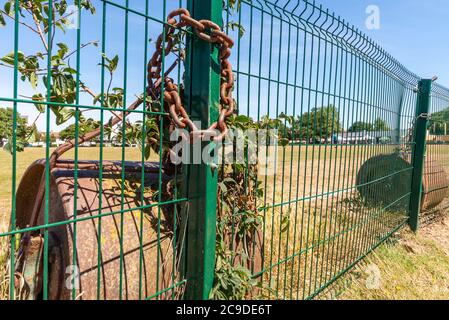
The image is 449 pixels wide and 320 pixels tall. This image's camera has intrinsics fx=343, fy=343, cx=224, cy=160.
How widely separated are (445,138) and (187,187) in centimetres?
681

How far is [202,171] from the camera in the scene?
1844 millimetres

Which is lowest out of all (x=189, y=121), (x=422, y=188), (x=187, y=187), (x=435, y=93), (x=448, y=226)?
(x=448, y=226)

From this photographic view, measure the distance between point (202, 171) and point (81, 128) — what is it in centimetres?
70

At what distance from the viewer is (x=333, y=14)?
2.92 meters

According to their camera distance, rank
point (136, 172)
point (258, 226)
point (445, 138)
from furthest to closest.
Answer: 1. point (445, 138)
2. point (258, 226)
3. point (136, 172)

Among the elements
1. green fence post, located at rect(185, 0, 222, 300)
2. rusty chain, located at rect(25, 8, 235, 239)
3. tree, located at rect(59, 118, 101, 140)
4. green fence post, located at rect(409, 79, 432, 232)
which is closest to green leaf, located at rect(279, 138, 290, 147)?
rusty chain, located at rect(25, 8, 235, 239)

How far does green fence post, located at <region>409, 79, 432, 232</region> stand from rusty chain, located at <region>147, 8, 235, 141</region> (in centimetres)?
486

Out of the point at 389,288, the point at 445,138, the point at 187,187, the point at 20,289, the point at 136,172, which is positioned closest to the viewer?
the point at 20,289

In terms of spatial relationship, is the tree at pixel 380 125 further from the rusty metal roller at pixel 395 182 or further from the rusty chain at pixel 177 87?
the rusty chain at pixel 177 87

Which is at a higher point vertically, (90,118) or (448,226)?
(90,118)

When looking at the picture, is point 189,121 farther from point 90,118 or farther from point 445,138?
point 445,138

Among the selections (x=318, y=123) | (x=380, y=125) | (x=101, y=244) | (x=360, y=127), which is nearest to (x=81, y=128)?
(x=101, y=244)

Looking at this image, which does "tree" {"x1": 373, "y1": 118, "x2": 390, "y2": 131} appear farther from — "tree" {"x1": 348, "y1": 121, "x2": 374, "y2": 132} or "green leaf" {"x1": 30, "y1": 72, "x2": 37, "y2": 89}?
"green leaf" {"x1": 30, "y1": 72, "x2": 37, "y2": 89}
